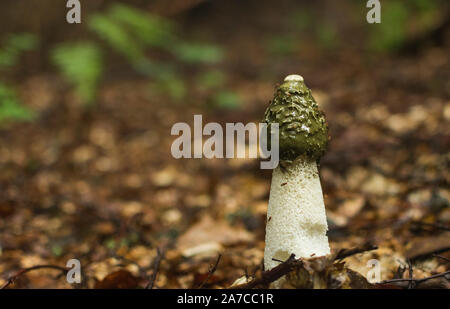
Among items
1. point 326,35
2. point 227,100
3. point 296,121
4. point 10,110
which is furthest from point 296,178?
point 326,35

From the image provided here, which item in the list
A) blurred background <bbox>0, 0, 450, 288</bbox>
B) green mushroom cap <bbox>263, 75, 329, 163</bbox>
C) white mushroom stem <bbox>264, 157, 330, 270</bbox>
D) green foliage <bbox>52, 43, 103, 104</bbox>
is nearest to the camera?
green mushroom cap <bbox>263, 75, 329, 163</bbox>

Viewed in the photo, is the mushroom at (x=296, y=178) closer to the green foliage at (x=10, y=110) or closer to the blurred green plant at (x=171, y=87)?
the green foliage at (x=10, y=110)

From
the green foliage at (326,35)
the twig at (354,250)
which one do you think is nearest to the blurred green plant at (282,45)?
the green foliage at (326,35)

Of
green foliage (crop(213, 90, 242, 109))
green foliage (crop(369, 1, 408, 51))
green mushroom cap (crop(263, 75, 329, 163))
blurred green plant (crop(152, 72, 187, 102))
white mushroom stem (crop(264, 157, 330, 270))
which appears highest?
green foliage (crop(369, 1, 408, 51))

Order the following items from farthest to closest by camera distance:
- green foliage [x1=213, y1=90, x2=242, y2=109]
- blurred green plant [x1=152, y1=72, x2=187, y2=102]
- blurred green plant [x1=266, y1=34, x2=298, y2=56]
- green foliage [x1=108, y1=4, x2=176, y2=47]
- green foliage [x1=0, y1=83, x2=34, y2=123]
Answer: blurred green plant [x1=266, y1=34, x2=298, y2=56] → blurred green plant [x1=152, y1=72, x2=187, y2=102] → green foliage [x1=213, y1=90, x2=242, y2=109] → green foliage [x1=108, y1=4, x2=176, y2=47] → green foliage [x1=0, y1=83, x2=34, y2=123]

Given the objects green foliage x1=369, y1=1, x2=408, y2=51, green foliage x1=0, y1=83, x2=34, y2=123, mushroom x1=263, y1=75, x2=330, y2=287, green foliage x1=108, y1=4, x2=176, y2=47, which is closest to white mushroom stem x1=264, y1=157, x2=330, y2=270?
mushroom x1=263, y1=75, x2=330, y2=287

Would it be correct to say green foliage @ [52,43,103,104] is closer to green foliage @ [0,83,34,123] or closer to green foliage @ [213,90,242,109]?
green foliage @ [0,83,34,123]
